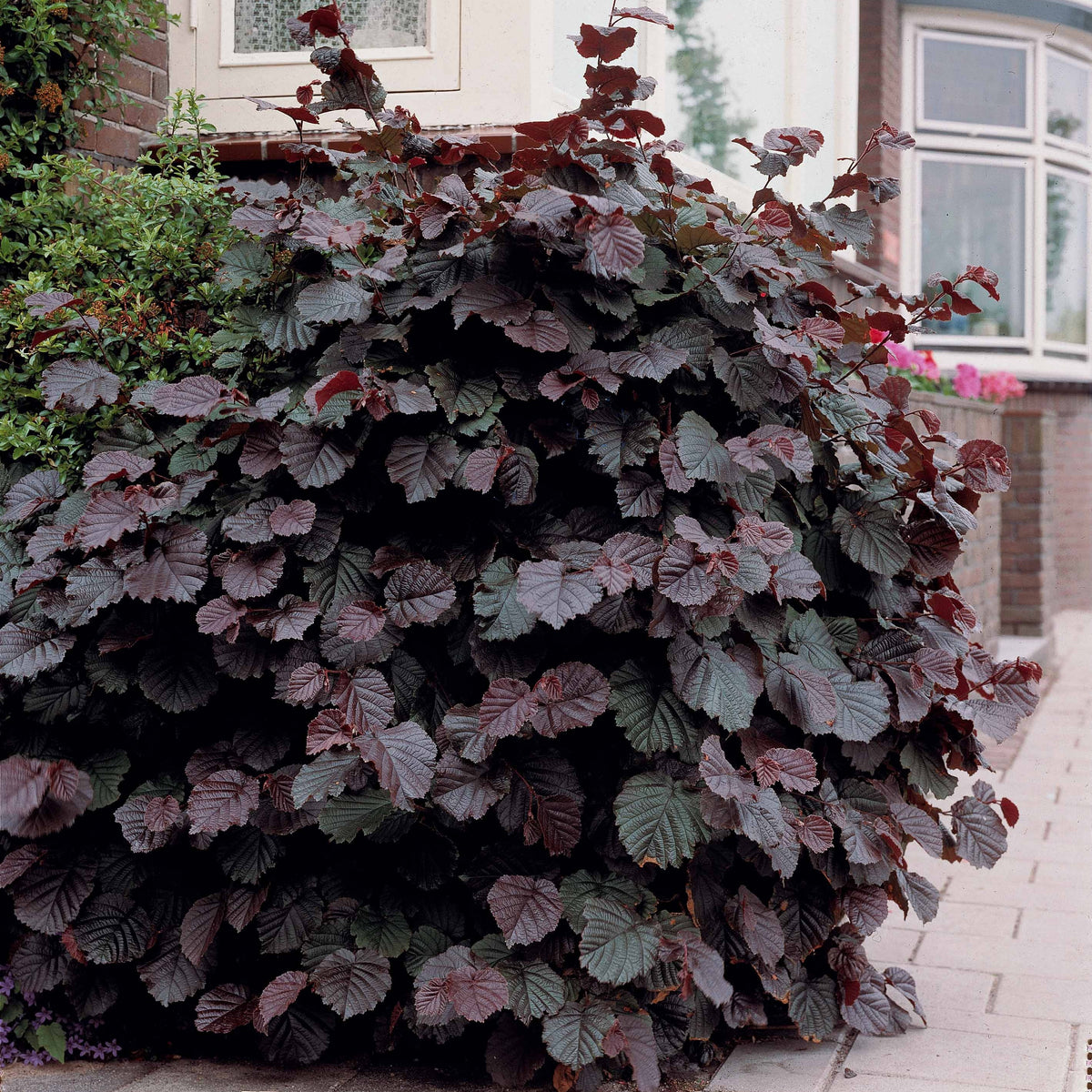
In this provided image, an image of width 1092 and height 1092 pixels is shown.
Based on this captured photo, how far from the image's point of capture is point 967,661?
2324 mm

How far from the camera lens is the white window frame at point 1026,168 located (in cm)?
954

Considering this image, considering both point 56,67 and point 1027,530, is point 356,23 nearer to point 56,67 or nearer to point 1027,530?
point 56,67

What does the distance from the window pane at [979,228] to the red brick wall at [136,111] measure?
25.9 feet

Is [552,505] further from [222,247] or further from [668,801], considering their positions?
[222,247]

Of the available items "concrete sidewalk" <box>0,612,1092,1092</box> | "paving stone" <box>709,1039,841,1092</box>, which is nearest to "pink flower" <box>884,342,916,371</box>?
"concrete sidewalk" <box>0,612,1092,1092</box>

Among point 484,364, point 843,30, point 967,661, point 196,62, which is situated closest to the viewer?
point 484,364

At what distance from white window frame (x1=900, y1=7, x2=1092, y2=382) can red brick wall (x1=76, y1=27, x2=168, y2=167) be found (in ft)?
23.9

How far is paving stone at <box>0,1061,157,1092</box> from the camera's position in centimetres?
211

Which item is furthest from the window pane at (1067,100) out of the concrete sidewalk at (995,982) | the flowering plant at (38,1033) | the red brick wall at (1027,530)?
the flowering plant at (38,1033)

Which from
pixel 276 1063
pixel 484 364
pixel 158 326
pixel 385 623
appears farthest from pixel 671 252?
pixel 276 1063

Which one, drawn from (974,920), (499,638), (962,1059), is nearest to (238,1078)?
(499,638)

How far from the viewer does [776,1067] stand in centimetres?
223

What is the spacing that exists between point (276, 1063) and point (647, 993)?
665mm

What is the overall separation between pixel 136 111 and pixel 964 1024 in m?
2.73
